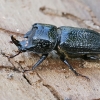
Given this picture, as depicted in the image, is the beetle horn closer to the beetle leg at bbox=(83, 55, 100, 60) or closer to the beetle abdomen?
the beetle abdomen

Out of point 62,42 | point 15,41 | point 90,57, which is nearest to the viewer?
point 15,41

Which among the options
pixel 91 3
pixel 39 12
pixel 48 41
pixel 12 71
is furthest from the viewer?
pixel 91 3

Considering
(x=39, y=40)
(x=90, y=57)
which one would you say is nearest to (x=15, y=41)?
(x=39, y=40)

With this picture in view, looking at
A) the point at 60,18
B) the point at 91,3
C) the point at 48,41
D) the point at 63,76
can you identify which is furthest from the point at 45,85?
the point at 91,3

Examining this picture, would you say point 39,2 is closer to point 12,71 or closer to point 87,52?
point 87,52

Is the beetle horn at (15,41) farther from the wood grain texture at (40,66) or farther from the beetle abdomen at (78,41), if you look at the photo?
the beetle abdomen at (78,41)

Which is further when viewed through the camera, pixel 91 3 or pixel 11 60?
pixel 91 3

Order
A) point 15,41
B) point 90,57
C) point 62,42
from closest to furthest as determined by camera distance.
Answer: point 15,41
point 62,42
point 90,57

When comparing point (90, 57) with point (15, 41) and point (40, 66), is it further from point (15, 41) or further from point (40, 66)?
point (15, 41)
